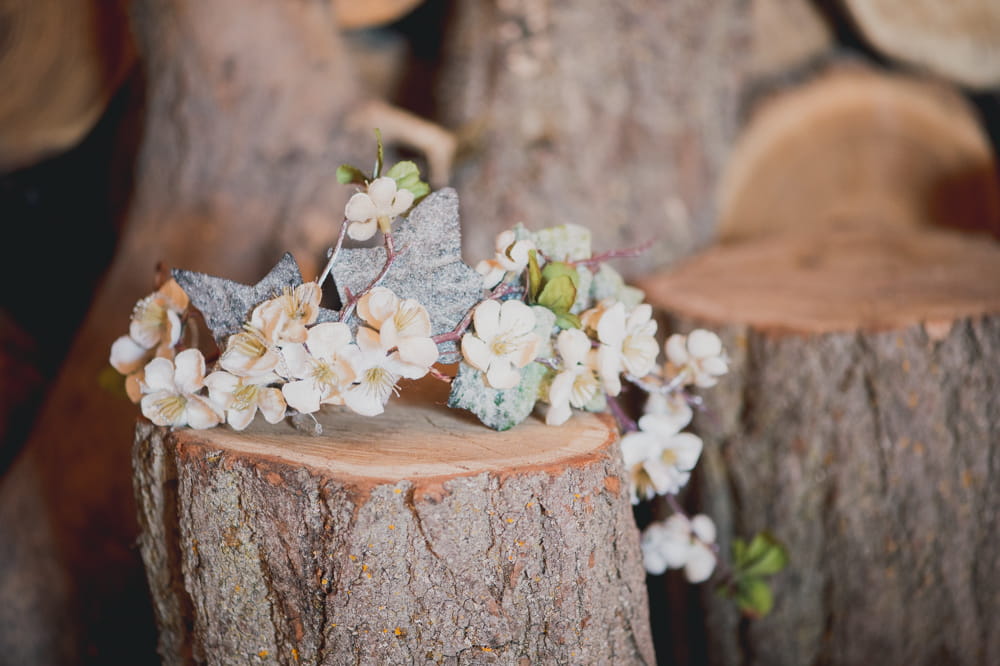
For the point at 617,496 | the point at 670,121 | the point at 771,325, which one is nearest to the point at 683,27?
the point at 670,121

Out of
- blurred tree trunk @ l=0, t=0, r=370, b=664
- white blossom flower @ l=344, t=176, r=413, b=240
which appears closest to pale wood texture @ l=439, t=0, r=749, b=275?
blurred tree trunk @ l=0, t=0, r=370, b=664

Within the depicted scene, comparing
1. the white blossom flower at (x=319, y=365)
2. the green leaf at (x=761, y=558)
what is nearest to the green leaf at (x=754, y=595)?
the green leaf at (x=761, y=558)

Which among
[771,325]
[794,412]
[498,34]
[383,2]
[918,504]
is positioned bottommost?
[918,504]

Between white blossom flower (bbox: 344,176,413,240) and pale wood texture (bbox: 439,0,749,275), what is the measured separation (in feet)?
2.24

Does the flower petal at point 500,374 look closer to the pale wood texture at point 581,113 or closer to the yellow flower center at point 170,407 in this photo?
the yellow flower center at point 170,407

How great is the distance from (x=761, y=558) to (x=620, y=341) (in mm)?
448

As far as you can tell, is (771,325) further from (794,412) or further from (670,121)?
(670,121)

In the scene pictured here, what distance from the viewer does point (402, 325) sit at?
0.71 metres

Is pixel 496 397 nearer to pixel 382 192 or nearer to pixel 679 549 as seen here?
pixel 382 192

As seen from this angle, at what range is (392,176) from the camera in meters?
0.78

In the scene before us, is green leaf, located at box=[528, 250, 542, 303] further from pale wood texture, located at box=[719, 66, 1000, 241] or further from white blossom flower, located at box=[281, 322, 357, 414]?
pale wood texture, located at box=[719, 66, 1000, 241]

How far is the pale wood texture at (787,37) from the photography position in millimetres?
1940

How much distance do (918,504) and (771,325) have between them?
307 millimetres

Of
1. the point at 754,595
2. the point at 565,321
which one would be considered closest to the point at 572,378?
the point at 565,321
